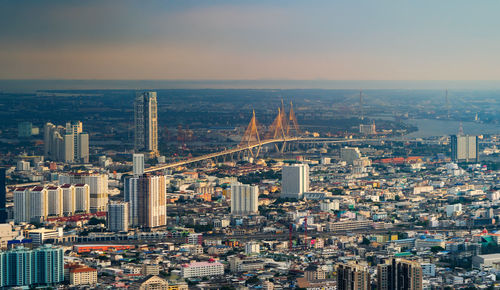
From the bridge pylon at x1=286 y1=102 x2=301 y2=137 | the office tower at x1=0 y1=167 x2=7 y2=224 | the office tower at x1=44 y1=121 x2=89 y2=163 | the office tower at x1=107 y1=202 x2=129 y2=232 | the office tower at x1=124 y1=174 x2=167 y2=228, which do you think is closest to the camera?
the office tower at x1=107 y1=202 x2=129 y2=232

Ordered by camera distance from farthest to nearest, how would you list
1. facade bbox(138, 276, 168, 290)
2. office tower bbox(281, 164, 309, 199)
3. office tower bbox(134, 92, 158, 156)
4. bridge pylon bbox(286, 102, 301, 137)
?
bridge pylon bbox(286, 102, 301, 137)
office tower bbox(134, 92, 158, 156)
office tower bbox(281, 164, 309, 199)
facade bbox(138, 276, 168, 290)

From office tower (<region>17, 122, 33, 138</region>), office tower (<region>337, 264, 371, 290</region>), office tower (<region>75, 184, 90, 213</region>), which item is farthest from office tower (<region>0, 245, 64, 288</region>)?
office tower (<region>17, 122, 33, 138</region>)

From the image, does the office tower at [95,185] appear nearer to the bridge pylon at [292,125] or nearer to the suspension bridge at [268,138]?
the suspension bridge at [268,138]

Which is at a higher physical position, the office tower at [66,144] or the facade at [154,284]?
the office tower at [66,144]

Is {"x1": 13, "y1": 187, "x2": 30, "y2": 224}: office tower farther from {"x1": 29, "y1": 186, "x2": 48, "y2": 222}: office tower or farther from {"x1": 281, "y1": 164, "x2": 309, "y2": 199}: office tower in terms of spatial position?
{"x1": 281, "y1": 164, "x2": 309, "y2": 199}: office tower

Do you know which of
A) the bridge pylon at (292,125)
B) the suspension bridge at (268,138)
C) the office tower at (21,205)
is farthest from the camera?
the bridge pylon at (292,125)

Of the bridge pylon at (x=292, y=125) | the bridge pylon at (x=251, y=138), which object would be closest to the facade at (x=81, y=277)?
the bridge pylon at (x=251, y=138)

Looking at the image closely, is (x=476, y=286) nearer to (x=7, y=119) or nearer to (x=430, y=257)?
(x=430, y=257)
